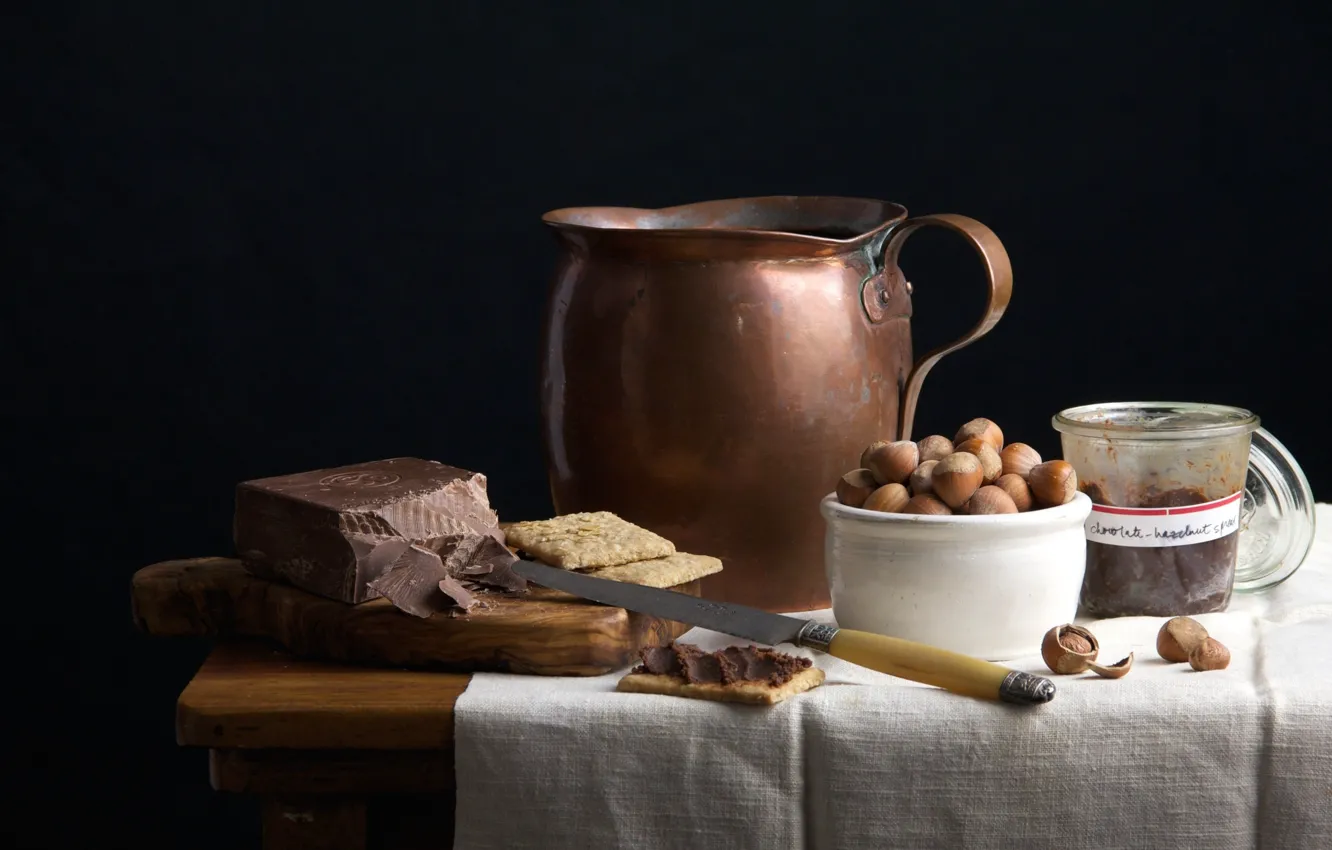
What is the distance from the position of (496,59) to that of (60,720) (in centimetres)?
113

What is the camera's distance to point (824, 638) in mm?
1087

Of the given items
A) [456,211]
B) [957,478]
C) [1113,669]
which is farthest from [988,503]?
[456,211]

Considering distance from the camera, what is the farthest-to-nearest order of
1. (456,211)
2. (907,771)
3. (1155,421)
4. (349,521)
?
(456,211) < (1155,421) < (349,521) < (907,771)

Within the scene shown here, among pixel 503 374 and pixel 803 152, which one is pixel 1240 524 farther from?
pixel 503 374

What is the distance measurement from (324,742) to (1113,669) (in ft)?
1.76

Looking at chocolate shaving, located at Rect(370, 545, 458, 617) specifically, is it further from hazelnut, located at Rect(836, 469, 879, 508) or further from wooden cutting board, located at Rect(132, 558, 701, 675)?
hazelnut, located at Rect(836, 469, 879, 508)

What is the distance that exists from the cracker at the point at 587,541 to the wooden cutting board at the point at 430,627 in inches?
1.2

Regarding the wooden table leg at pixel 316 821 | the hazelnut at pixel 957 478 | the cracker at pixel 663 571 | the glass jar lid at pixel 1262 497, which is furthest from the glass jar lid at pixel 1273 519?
the wooden table leg at pixel 316 821

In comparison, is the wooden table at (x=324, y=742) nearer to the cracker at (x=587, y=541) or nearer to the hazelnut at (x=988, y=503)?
the cracker at (x=587, y=541)

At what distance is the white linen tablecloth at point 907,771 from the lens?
1016 mm

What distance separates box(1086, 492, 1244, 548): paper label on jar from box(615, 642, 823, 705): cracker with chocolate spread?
30 centimetres

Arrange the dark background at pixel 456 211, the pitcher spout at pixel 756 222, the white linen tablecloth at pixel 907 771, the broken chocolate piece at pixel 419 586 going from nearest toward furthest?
the white linen tablecloth at pixel 907 771
the broken chocolate piece at pixel 419 586
the pitcher spout at pixel 756 222
the dark background at pixel 456 211

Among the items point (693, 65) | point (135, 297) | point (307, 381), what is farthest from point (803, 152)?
point (135, 297)

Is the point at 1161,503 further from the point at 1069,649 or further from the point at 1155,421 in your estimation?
the point at 1069,649
